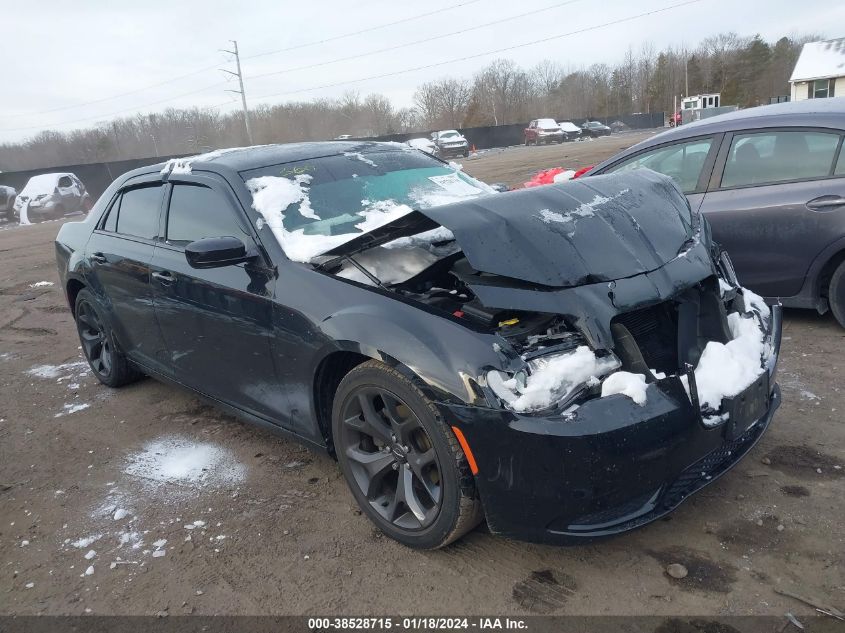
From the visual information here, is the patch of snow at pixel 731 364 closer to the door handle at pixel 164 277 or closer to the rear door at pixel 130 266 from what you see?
the door handle at pixel 164 277

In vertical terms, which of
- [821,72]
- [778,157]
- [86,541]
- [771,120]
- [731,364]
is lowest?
A: [86,541]

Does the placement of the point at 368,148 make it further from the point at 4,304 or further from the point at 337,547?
the point at 4,304

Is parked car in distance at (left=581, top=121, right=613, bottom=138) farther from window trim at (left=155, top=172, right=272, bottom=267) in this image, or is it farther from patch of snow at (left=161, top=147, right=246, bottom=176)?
window trim at (left=155, top=172, right=272, bottom=267)

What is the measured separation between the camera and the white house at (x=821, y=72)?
46.2 meters

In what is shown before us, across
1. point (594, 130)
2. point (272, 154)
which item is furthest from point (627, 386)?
point (594, 130)

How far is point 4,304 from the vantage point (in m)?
8.74

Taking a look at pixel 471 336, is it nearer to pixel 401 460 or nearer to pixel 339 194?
pixel 401 460

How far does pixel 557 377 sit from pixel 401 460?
2.56 ft

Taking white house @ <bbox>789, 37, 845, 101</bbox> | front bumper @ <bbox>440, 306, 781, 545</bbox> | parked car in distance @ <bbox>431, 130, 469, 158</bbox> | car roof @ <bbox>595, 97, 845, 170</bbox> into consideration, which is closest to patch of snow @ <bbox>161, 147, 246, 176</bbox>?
front bumper @ <bbox>440, 306, 781, 545</bbox>

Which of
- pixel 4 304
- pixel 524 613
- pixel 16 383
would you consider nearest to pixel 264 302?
pixel 524 613

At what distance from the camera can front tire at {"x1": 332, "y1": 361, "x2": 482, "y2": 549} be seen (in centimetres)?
241

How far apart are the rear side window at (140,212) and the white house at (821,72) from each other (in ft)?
170

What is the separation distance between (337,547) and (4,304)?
803cm

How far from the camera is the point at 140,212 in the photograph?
4270 mm
